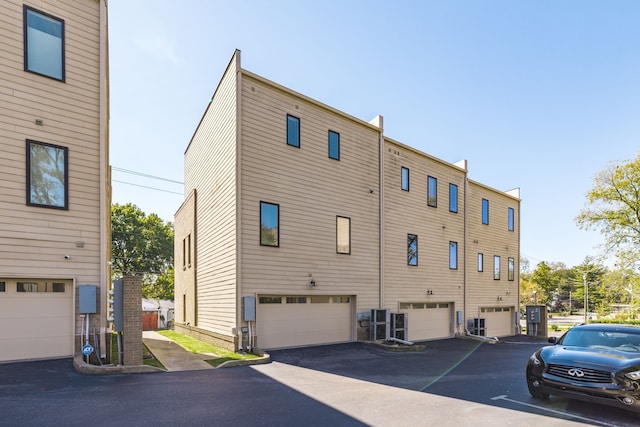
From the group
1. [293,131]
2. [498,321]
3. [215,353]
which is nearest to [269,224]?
[293,131]

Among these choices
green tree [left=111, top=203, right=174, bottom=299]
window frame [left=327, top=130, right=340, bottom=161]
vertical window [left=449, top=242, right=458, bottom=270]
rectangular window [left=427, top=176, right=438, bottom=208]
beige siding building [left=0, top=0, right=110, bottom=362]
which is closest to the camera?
beige siding building [left=0, top=0, right=110, bottom=362]

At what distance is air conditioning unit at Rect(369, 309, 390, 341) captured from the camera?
15.5 meters

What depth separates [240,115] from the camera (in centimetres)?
1302

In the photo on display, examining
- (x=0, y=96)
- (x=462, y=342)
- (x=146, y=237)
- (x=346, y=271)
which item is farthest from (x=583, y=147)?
(x=146, y=237)

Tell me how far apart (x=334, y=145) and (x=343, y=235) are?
12.1 ft

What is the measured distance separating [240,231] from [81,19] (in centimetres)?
724

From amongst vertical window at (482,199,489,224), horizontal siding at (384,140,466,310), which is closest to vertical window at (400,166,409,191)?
horizontal siding at (384,140,466,310)

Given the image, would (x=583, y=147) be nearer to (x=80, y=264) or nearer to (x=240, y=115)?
(x=240, y=115)

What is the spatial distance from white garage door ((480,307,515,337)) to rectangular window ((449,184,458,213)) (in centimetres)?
651

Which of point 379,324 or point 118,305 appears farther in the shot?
point 379,324

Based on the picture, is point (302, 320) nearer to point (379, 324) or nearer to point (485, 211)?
point (379, 324)

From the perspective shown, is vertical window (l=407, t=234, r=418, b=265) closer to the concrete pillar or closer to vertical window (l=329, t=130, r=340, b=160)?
vertical window (l=329, t=130, r=340, b=160)

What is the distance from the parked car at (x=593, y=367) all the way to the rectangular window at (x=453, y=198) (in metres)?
14.0

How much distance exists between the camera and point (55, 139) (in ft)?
31.6
